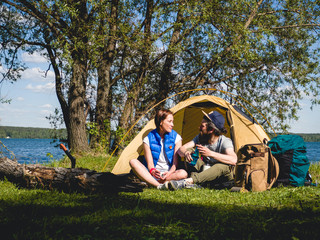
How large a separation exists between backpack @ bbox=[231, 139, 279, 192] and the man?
1.12 feet

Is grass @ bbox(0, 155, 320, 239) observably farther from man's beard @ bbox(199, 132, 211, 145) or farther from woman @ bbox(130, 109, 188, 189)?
man's beard @ bbox(199, 132, 211, 145)

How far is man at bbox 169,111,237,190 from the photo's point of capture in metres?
4.82

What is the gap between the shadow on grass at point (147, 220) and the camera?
241cm

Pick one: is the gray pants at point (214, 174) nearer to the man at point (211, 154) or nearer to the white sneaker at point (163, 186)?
the man at point (211, 154)

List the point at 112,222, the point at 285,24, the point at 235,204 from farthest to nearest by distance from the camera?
the point at 285,24, the point at 235,204, the point at 112,222

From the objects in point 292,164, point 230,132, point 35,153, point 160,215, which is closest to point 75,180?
point 160,215

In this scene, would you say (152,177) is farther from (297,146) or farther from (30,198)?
(297,146)

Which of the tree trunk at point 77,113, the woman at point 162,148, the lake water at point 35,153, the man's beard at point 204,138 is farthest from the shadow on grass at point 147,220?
the tree trunk at point 77,113

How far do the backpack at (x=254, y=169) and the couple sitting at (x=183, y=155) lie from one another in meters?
0.34

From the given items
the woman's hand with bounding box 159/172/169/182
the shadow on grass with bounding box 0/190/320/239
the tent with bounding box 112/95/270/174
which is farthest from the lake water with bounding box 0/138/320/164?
the shadow on grass with bounding box 0/190/320/239

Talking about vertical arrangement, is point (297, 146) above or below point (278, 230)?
above

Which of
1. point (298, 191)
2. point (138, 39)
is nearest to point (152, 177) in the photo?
point (298, 191)

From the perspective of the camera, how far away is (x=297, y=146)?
16.3 ft

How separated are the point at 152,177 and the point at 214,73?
6.84 meters
